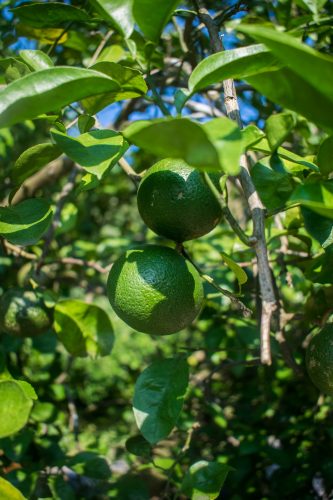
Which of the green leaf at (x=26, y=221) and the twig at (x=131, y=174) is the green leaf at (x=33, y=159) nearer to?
the green leaf at (x=26, y=221)

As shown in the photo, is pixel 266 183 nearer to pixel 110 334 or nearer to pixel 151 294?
pixel 151 294

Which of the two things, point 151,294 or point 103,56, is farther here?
point 103,56

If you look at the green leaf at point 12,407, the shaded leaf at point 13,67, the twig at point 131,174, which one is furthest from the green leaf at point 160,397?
the shaded leaf at point 13,67

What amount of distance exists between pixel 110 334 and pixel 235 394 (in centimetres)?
109

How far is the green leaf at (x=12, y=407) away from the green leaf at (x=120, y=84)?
17.0 inches

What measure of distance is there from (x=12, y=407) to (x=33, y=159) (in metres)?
0.39

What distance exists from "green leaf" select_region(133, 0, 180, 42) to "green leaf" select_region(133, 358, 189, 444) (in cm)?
64

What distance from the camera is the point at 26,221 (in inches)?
33.8

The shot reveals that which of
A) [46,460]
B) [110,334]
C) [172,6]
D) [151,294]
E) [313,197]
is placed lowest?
[46,460]

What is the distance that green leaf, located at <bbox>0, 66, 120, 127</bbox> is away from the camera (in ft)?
1.99

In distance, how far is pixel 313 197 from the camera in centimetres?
63

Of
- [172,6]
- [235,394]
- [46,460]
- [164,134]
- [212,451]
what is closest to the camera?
[164,134]

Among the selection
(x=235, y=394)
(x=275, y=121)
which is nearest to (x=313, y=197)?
(x=275, y=121)

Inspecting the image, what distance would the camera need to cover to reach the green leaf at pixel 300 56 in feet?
1.61
